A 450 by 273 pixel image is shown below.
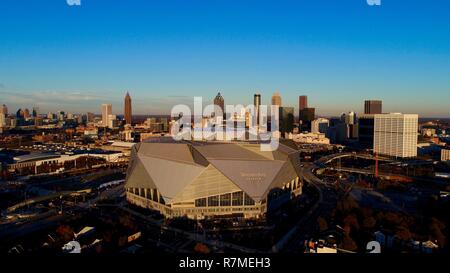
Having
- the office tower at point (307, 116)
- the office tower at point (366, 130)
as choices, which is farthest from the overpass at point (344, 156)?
the office tower at point (307, 116)

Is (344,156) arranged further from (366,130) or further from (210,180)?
(210,180)

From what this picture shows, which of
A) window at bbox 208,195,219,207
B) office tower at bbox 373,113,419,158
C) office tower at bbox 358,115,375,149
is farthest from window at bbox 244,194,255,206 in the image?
office tower at bbox 358,115,375,149

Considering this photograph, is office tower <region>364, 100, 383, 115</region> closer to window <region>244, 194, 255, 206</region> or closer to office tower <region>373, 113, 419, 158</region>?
office tower <region>373, 113, 419, 158</region>

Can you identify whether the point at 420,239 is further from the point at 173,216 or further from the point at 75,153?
the point at 75,153

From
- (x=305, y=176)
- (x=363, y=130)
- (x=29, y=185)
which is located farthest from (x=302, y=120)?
(x=29, y=185)

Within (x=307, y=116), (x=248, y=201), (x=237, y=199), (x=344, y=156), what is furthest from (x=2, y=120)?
(x=248, y=201)

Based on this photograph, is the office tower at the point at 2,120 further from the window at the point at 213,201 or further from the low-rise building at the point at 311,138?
the window at the point at 213,201
